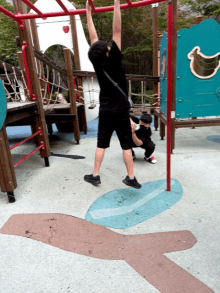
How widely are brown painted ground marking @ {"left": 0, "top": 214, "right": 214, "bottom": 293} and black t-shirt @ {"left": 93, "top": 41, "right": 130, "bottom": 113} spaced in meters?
1.11

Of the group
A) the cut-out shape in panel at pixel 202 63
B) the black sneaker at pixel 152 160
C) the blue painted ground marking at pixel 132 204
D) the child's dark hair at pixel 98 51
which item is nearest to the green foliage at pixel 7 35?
the cut-out shape in panel at pixel 202 63

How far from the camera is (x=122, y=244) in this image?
1725 millimetres

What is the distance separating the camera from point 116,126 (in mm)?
2324

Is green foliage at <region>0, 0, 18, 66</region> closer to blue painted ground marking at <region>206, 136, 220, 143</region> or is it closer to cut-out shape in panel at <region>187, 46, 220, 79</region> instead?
cut-out shape in panel at <region>187, 46, 220, 79</region>

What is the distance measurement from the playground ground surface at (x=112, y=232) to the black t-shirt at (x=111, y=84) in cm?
93

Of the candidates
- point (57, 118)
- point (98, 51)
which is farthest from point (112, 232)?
point (57, 118)

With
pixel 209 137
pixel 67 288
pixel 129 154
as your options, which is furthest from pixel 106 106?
pixel 209 137

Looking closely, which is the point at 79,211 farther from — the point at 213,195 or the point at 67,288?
the point at 213,195

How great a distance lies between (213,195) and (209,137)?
96.2 inches

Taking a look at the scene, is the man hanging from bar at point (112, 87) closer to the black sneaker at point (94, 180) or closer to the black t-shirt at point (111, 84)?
the black t-shirt at point (111, 84)

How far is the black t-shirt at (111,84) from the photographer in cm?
206

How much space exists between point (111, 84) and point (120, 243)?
1374mm

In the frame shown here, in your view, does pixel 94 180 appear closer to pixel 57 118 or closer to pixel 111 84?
pixel 111 84

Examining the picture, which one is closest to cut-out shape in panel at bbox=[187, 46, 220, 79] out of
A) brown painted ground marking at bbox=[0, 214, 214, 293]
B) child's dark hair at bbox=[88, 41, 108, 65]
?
child's dark hair at bbox=[88, 41, 108, 65]
